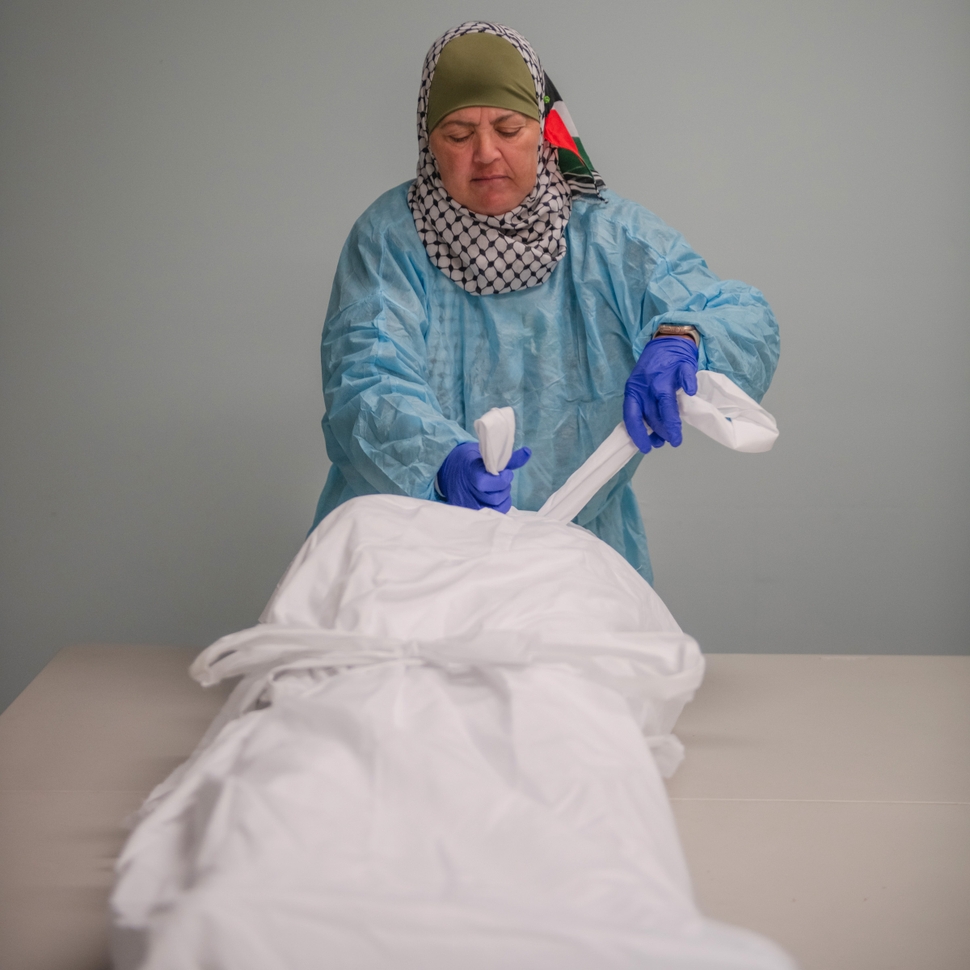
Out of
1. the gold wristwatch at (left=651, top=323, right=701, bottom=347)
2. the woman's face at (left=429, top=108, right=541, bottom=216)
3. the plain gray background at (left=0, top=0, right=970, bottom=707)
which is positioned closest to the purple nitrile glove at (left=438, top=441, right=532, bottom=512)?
the gold wristwatch at (left=651, top=323, right=701, bottom=347)

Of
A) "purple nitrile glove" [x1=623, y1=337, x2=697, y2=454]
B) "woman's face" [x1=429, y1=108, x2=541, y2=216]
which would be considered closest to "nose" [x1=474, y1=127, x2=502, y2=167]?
"woman's face" [x1=429, y1=108, x2=541, y2=216]

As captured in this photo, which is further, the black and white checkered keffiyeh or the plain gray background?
the plain gray background

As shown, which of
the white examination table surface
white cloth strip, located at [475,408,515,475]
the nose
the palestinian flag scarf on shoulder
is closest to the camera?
the white examination table surface

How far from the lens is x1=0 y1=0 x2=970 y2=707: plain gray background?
2213mm

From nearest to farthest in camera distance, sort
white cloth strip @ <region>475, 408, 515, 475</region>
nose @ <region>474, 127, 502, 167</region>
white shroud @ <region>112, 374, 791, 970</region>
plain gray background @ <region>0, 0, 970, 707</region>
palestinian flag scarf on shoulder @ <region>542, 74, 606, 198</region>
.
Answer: white shroud @ <region>112, 374, 791, 970</region>
white cloth strip @ <region>475, 408, 515, 475</region>
nose @ <region>474, 127, 502, 167</region>
palestinian flag scarf on shoulder @ <region>542, 74, 606, 198</region>
plain gray background @ <region>0, 0, 970, 707</region>

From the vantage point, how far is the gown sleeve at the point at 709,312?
4.95 feet

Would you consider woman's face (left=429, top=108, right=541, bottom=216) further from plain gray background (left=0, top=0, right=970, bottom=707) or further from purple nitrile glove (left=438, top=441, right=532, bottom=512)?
plain gray background (left=0, top=0, right=970, bottom=707)

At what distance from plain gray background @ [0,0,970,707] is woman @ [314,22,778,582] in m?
0.64

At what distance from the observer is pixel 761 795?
1224mm

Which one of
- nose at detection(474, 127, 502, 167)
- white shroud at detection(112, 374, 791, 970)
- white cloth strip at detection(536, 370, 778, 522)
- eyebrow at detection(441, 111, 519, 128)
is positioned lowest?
white shroud at detection(112, 374, 791, 970)

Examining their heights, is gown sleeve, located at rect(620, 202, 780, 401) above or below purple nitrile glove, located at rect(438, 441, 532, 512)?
above

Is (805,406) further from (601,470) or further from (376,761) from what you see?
(376,761)

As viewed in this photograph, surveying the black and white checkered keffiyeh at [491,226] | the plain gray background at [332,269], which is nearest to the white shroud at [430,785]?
the black and white checkered keffiyeh at [491,226]

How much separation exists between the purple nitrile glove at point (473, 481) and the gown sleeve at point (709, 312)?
1.12 feet
